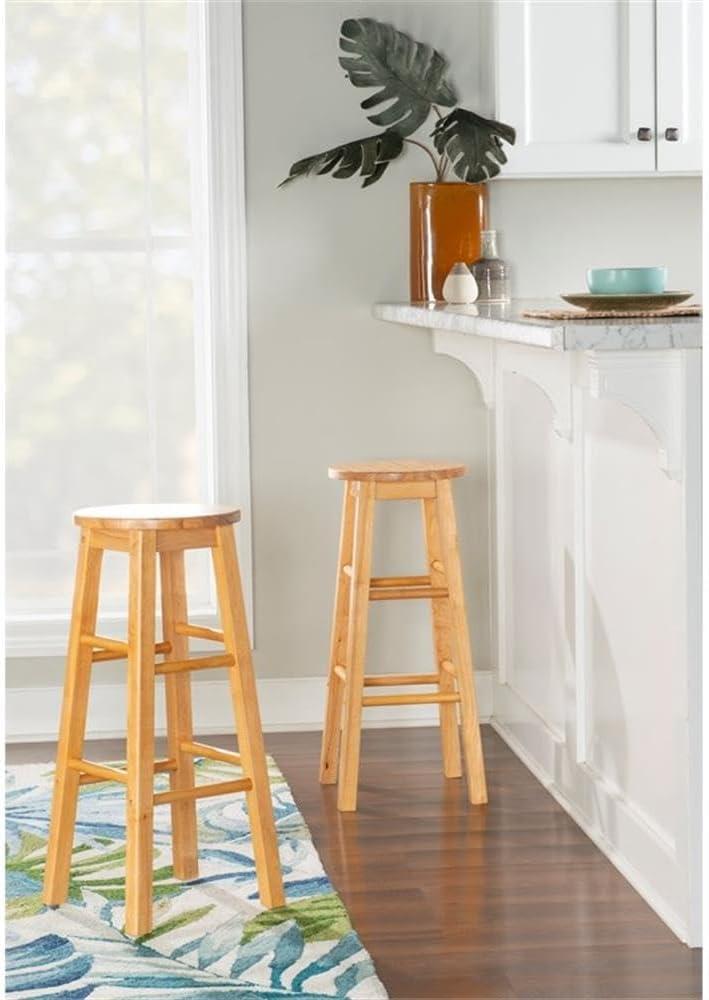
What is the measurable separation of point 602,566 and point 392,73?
5.23ft

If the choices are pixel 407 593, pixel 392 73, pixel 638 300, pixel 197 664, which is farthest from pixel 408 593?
pixel 392 73

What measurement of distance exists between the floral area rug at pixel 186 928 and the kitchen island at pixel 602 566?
1.96 ft

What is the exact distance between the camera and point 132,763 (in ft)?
8.80

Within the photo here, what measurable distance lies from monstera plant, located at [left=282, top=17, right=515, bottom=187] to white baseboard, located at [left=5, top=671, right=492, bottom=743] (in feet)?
4.55

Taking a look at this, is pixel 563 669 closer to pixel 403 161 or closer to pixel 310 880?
pixel 310 880

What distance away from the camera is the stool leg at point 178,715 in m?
2.93

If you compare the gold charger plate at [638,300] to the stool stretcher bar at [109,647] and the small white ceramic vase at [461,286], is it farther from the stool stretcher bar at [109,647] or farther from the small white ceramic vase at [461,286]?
the small white ceramic vase at [461,286]

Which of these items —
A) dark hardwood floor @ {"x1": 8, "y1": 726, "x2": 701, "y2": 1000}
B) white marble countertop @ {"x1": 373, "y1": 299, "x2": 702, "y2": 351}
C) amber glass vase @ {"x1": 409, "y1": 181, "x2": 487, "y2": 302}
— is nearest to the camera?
white marble countertop @ {"x1": 373, "y1": 299, "x2": 702, "y2": 351}

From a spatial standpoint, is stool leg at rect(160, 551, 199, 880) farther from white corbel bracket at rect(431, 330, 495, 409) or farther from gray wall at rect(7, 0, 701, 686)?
white corbel bracket at rect(431, 330, 495, 409)

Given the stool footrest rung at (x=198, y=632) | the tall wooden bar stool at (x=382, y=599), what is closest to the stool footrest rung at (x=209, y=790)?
the stool footrest rung at (x=198, y=632)

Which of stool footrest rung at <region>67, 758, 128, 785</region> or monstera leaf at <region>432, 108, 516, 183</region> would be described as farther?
monstera leaf at <region>432, 108, 516, 183</region>

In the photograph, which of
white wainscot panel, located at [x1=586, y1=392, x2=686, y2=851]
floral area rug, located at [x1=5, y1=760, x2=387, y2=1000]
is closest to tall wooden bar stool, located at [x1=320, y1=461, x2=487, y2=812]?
floral area rug, located at [x1=5, y1=760, x2=387, y2=1000]

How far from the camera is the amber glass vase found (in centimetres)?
405

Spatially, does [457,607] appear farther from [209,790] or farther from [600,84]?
[600,84]
